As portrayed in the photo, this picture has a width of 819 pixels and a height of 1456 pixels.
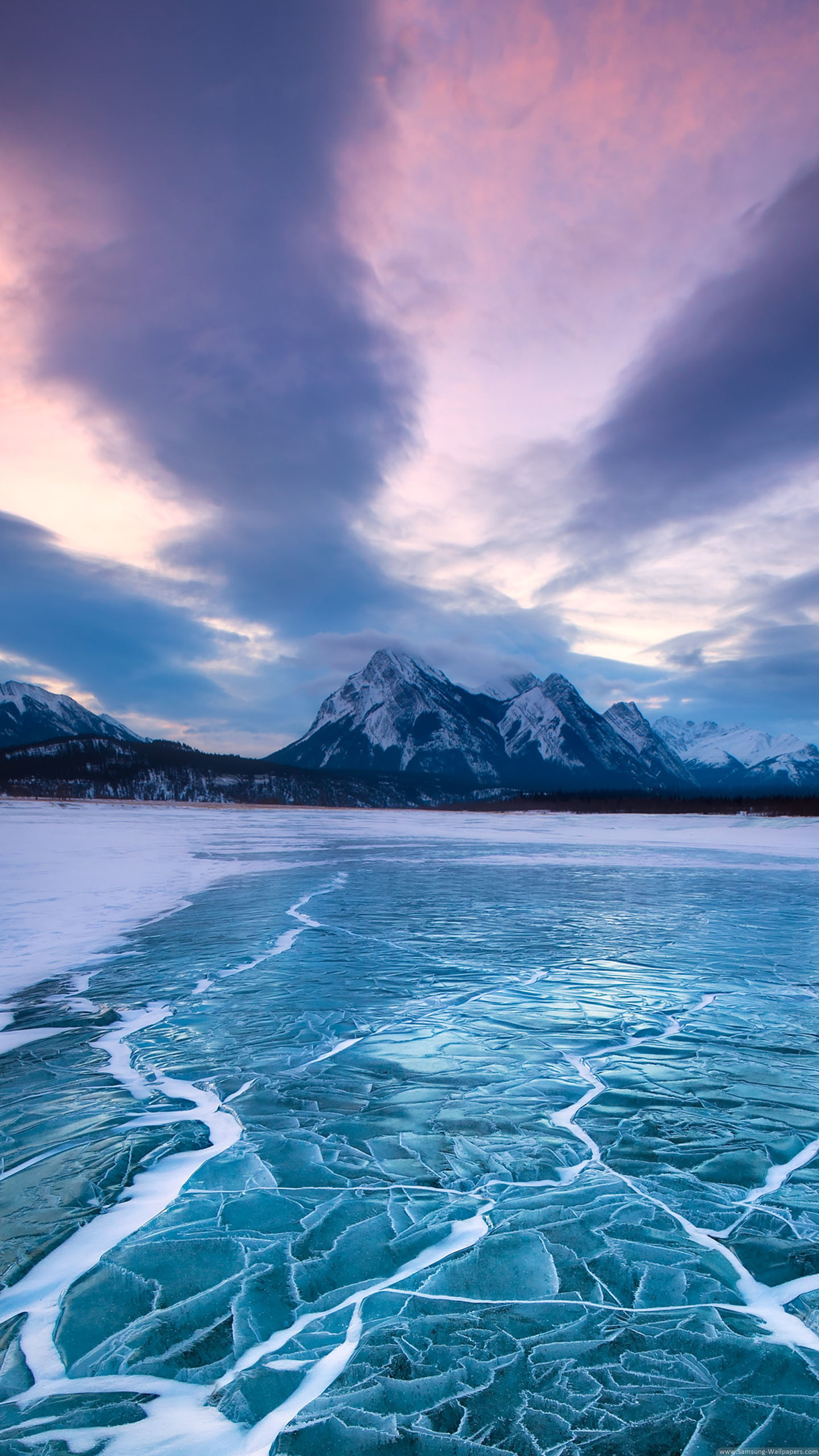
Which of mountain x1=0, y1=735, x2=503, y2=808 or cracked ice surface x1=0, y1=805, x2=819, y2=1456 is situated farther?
mountain x1=0, y1=735, x2=503, y2=808

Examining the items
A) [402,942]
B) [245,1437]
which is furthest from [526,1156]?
[402,942]

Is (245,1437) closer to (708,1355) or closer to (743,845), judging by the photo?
(708,1355)

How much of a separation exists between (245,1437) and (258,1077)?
3.26 m

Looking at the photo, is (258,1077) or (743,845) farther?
(743,845)

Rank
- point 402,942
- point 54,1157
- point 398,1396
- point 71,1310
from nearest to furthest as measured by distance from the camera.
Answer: point 398,1396 → point 71,1310 → point 54,1157 → point 402,942

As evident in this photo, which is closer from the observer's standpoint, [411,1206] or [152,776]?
[411,1206]

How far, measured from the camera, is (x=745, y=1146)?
4504 mm

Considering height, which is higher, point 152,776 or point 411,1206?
point 152,776

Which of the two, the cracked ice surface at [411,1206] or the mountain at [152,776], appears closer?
the cracked ice surface at [411,1206]

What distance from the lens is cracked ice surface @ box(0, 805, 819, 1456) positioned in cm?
255

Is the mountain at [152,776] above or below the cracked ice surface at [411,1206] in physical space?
above

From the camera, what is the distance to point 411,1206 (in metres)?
3.83

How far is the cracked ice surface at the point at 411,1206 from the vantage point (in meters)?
2.55

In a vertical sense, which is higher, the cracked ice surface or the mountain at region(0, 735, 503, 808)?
the mountain at region(0, 735, 503, 808)
